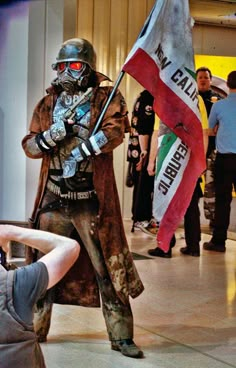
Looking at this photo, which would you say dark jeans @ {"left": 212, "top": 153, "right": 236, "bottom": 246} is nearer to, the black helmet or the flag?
the flag

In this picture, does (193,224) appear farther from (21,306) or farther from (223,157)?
(21,306)

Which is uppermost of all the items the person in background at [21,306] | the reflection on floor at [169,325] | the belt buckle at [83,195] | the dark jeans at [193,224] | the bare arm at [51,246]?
the bare arm at [51,246]

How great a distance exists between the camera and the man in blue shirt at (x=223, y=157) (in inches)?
285

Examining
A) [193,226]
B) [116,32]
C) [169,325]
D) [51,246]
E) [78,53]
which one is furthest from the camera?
[116,32]

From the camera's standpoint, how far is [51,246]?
2.51 meters

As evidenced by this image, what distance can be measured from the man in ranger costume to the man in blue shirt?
3.29 metres

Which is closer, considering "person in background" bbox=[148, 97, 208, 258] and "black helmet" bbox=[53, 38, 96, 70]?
"black helmet" bbox=[53, 38, 96, 70]

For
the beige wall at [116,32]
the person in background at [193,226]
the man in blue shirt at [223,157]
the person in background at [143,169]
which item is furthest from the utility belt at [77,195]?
the beige wall at [116,32]

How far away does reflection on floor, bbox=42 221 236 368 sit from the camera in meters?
4.10

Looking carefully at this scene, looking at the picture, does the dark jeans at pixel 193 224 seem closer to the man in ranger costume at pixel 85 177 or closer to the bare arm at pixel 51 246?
the man in ranger costume at pixel 85 177

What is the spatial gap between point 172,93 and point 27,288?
204 cm

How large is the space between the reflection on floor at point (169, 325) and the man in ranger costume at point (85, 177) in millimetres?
190

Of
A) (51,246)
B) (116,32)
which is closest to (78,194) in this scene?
(51,246)

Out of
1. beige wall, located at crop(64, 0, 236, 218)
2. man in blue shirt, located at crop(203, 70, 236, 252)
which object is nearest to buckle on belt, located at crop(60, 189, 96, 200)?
man in blue shirt, located at crop(203, 70, 236, 252)
